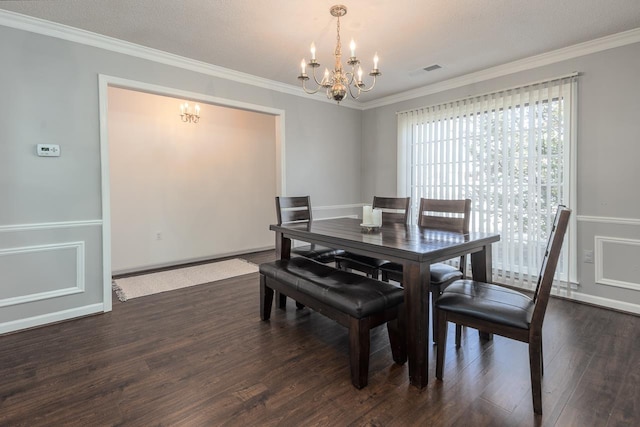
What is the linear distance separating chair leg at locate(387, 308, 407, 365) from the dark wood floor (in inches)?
3.0

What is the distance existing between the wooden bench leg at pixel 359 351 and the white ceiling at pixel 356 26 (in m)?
2.28

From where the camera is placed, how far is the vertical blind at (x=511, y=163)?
10.9 ft

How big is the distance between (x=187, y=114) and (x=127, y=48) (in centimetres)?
156

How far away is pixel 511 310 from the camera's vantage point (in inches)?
67.2

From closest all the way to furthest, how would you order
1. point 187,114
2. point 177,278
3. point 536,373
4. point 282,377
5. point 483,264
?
1. point 536,373
2. point 282,377
3. point 483,264
4. point 177,278
5. point 187,114

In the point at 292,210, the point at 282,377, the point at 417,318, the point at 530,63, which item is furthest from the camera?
the point at 530,63

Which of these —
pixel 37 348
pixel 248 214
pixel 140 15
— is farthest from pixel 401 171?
pixel 37 348

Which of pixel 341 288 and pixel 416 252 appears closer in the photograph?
pixel 416 252

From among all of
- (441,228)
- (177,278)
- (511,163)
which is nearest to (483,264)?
(441,228)

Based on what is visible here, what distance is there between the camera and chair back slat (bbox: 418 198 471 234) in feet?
8.51

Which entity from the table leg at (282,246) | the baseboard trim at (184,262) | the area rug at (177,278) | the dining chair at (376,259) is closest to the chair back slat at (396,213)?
the dining chair at (376,259)

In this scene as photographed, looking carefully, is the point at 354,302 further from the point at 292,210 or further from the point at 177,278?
the point at 177,278

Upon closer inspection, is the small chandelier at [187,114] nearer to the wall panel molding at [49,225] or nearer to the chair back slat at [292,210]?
the wall panel molding at [49,225]

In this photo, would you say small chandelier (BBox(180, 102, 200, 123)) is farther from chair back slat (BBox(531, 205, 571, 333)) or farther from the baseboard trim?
chair back slat (BBox(531, 205, 571, 333))
